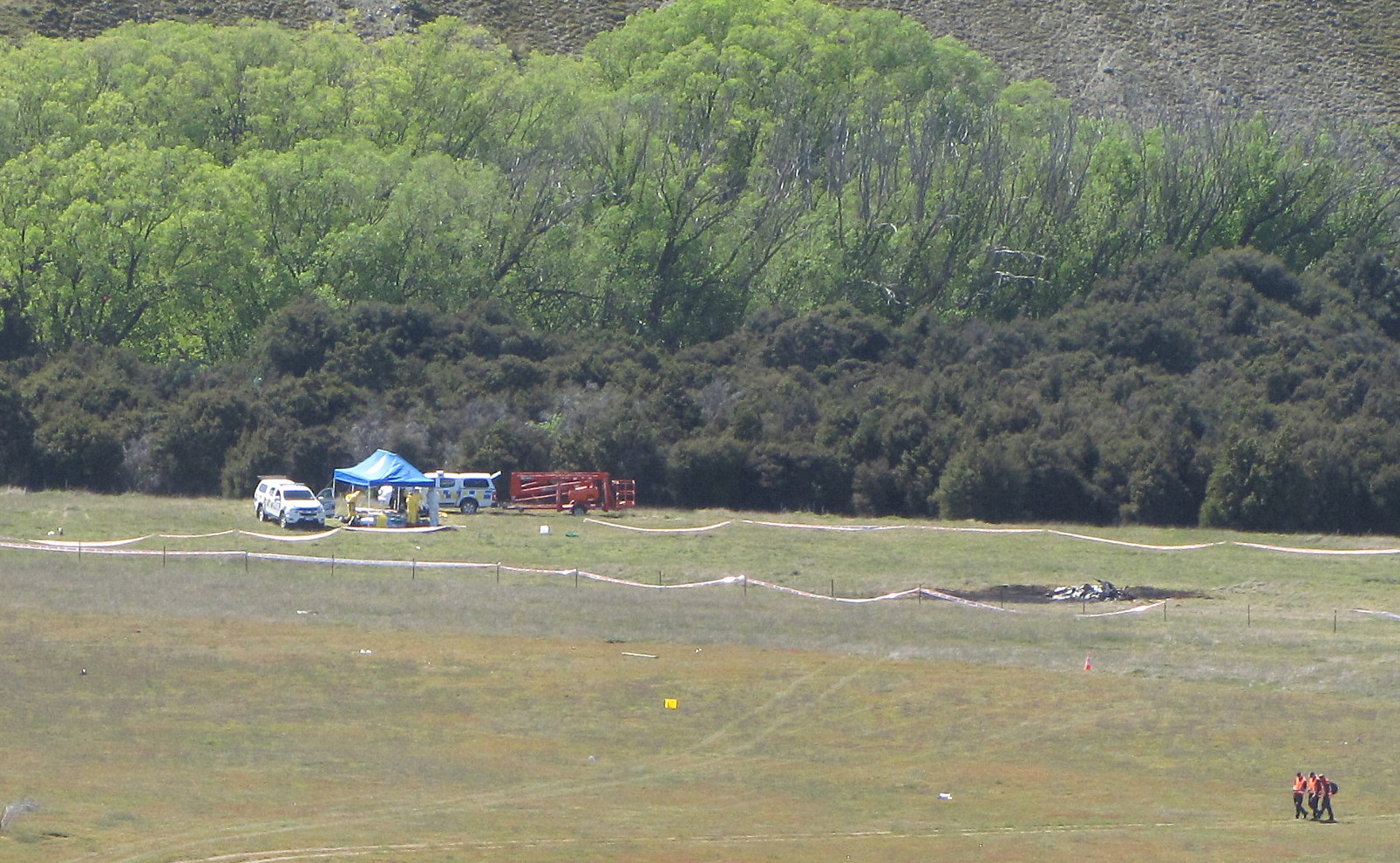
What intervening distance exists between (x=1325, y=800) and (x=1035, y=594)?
53.5ft

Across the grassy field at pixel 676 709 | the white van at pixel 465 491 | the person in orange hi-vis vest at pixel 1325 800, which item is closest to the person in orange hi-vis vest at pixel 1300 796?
the person in orange hi-vis vest at pixel 1325 800

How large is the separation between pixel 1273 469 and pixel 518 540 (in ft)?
63.9

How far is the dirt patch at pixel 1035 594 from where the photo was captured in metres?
35.6

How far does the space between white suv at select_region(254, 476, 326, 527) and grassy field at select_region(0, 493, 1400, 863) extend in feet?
10.3

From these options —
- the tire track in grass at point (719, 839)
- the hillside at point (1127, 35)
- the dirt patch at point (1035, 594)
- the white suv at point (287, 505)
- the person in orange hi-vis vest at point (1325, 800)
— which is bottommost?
the tire track in grass at point (719, 839)

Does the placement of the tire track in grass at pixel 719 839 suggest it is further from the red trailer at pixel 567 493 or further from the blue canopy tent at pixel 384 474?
the red trailer at pixel 567 493

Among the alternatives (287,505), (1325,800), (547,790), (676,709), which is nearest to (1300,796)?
(1325,800)

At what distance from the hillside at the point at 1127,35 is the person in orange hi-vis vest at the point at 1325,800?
255 ft

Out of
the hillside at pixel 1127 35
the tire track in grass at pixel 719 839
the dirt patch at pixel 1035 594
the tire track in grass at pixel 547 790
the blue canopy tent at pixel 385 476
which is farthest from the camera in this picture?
the hillside at pixel 1127 35

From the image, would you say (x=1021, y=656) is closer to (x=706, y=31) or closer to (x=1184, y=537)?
(x=1184, y=537)

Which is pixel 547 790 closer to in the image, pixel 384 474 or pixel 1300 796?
pixel 1300 796

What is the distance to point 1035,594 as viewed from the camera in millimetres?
36312

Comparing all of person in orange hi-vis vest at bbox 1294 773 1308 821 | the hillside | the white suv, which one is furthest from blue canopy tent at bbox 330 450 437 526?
the hillside

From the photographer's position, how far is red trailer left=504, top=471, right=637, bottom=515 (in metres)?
48.6
